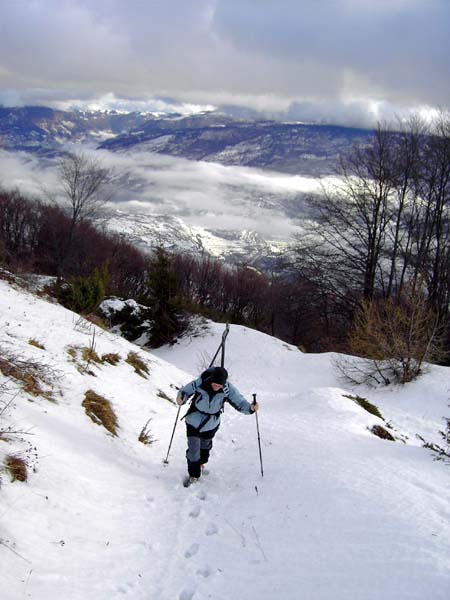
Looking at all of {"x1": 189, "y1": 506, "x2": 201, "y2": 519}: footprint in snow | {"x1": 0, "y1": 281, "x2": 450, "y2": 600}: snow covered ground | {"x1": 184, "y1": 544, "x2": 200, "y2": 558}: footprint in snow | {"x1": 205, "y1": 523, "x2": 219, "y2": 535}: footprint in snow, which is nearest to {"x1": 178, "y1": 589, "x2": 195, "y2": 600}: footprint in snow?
{"x1": 0, "y1": 281, "x2": 450, "y2": 600}: snow covered ground

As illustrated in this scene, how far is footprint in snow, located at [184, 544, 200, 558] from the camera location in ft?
13.5

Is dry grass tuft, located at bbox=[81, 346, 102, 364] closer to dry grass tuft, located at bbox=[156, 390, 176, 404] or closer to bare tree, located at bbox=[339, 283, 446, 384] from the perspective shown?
dry grass tuft, located at bbox=[156, 390, 176, 404]

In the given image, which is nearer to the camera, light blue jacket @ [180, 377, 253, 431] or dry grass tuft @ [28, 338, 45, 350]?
light blue jacket @ [180, 377, 253, 431]

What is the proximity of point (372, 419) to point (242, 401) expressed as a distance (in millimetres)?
6150

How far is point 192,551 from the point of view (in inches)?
165

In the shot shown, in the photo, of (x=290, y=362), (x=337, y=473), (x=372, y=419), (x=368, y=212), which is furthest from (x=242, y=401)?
(x=368, y=212)

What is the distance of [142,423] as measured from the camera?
24.9ft

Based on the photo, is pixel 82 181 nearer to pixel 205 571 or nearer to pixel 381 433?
pixel 381 433

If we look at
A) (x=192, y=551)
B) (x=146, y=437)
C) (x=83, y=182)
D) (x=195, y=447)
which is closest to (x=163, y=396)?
(x=146, y=437)

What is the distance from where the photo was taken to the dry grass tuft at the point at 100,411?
6586 mm

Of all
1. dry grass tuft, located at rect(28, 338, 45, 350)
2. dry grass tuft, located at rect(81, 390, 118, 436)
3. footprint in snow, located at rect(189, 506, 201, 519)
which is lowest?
footprint in snow, located at rect(189, 506, 201, 519)

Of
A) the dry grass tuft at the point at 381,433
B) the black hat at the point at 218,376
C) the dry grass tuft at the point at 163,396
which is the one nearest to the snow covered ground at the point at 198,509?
the dry grass tuft at the point at 163,396

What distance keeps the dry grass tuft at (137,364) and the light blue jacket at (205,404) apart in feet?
16.8

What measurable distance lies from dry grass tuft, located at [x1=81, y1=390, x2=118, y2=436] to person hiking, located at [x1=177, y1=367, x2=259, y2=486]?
5.15 ft
